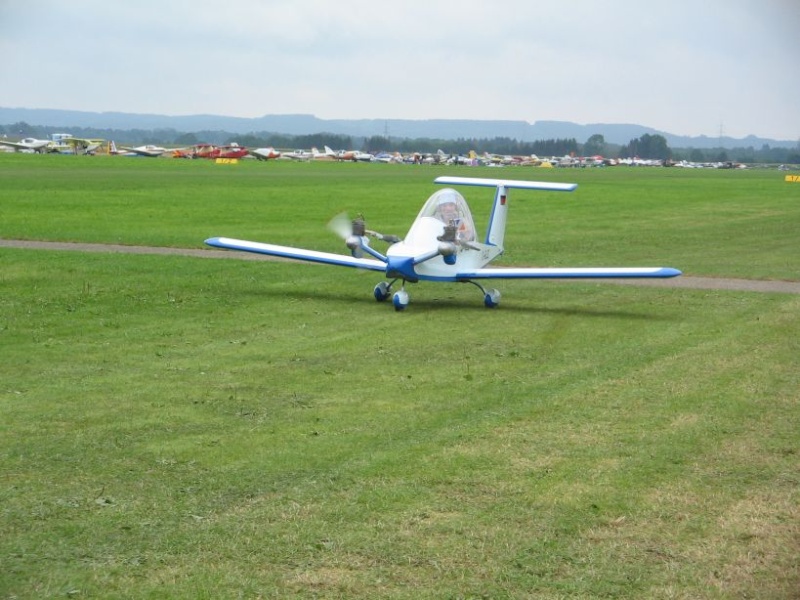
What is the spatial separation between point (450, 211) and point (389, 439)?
1078 centimetres

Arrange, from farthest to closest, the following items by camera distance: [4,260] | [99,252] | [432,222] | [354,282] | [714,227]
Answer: [714,227] < [99,252] < [4,260] < [354,282] < [432,222]

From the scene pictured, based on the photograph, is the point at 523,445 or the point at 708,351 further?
the point at 708,351

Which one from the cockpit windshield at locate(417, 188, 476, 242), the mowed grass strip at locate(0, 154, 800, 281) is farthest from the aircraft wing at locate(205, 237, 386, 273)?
the mowed grass strip at locate(0, 154, 800, 281)

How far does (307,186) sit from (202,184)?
6.33 m

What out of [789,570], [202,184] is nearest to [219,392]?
[789,570]

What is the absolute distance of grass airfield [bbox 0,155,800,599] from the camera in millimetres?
8094

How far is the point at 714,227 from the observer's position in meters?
45.3

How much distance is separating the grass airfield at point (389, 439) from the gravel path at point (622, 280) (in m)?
1.24

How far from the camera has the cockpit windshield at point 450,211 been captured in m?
21.7

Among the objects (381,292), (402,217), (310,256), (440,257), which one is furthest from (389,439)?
(402,217)

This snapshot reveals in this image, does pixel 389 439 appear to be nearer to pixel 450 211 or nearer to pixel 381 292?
pixel 381 292

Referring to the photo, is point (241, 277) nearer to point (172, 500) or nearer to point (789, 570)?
point (172, 500)

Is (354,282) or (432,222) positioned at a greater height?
(432,222)

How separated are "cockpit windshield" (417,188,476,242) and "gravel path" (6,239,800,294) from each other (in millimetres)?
4839
